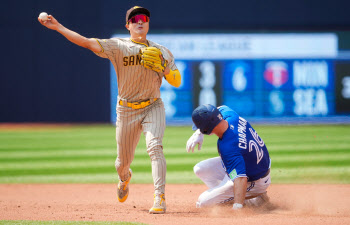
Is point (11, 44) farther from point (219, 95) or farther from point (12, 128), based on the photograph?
point (219, 95)

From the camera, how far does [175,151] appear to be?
31.9 feet

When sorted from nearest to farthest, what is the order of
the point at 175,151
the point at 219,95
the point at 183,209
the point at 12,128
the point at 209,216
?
1. the point at 209,216
2. the point at 183,209
3. the point at 175,151
4. the point at 219,95
5. the point at 12,128

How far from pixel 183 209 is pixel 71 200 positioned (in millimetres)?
1339

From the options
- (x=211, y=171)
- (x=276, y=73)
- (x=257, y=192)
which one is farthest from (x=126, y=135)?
(x=276, y=73)

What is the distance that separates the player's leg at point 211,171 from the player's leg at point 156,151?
407 mm

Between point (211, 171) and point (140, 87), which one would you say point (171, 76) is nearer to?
point (140, 87)

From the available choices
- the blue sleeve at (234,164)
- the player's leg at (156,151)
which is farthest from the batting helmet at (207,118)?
the player's leg at (156,151)

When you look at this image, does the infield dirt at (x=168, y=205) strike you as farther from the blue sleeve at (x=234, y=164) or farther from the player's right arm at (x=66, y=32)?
the player's right arm at (x=66, y=32)

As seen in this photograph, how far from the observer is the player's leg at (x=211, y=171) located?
463cm

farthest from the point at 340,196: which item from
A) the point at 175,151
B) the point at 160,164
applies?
the point at 175,151

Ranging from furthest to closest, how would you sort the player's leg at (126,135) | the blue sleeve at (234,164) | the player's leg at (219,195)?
the player's leg at (126,135)
the player's leg at (219,195)
the blue sleeve at (234,164)

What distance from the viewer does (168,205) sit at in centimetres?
504

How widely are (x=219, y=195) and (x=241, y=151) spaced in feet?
1.75

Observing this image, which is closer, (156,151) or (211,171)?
(156,151)
